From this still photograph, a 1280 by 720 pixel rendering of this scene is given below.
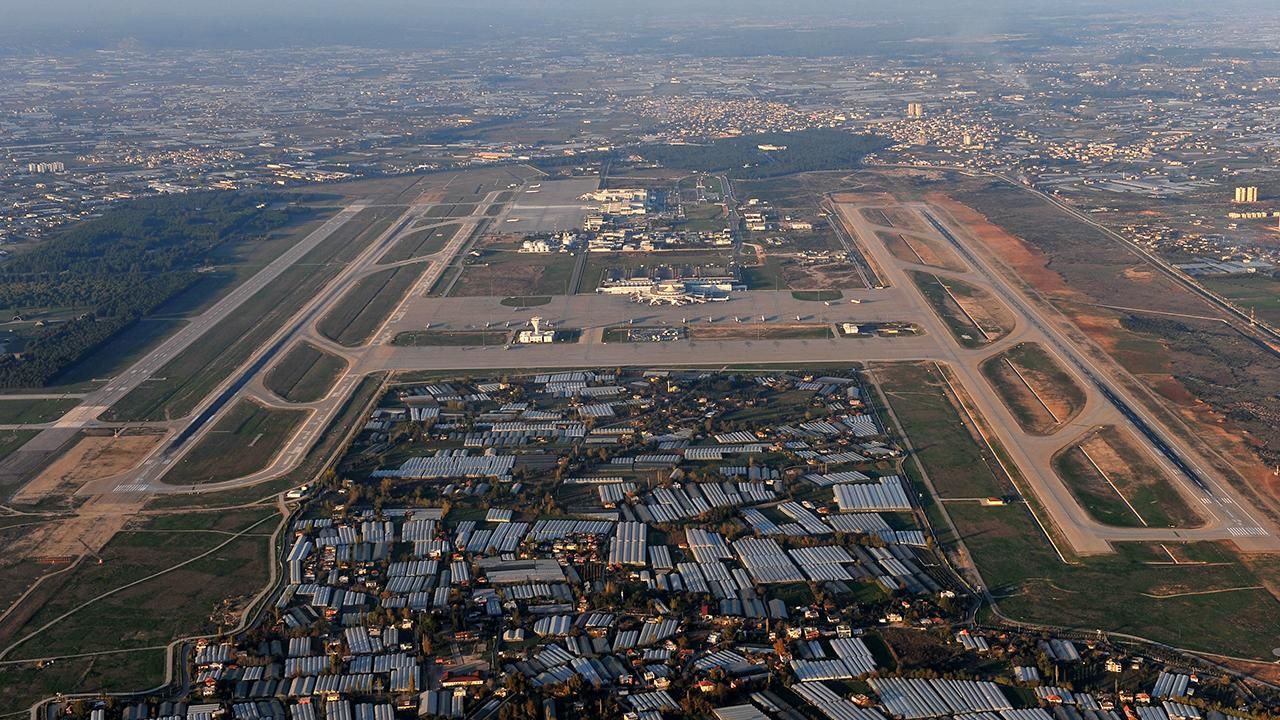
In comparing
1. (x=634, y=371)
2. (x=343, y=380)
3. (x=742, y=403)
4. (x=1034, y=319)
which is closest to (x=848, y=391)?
(x=742, y=403)

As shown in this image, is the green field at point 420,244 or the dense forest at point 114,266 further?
the green field at point 420,244

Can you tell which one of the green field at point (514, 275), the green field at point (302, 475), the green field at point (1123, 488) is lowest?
the green field at point (1123, 488)

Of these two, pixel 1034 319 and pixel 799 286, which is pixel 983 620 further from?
pixel 799 286

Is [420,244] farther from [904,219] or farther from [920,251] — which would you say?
[904,219]

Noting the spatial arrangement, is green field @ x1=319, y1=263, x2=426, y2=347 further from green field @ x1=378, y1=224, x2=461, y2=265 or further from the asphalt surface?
green field @ x1=378, y1=224, x2=461, y2=265

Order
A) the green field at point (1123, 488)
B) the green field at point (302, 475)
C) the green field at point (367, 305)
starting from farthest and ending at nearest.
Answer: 1. the green field at point (367, 305)
2. the green field at point (302, 475)
3. the green field at point (1123, 488)

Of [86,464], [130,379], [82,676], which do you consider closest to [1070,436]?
[82,676]

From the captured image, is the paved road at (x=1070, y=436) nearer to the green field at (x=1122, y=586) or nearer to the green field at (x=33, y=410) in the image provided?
the green field at (x=1122, y=586)

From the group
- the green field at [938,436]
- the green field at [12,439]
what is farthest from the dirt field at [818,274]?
the green field at [12,439]
